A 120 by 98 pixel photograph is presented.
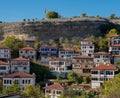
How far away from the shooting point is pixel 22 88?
4478cm

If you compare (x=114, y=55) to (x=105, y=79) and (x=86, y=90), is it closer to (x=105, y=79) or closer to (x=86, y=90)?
(x=105, y=79)

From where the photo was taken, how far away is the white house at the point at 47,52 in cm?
5253

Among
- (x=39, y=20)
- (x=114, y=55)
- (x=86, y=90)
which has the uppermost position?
(x=39, y=20)

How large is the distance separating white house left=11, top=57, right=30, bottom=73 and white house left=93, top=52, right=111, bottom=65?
7922mm

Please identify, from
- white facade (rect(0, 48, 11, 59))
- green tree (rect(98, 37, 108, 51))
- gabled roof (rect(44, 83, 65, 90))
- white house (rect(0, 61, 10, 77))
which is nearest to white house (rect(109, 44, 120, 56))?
green tree (rect(98, 37, 108, 51))

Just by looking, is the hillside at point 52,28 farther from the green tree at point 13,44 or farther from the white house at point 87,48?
the white house at point 87,48

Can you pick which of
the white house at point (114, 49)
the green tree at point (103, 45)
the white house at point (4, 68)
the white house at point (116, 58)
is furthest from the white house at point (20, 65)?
the green tree at point (103, 45)

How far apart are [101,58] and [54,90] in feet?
32.1

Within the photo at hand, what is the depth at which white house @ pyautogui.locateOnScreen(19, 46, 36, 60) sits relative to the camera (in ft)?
172

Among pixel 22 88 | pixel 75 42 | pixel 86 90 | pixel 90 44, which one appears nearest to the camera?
pixel 86 90

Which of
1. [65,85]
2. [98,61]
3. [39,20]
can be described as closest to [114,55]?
[98,61]

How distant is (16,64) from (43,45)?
7.05 metres

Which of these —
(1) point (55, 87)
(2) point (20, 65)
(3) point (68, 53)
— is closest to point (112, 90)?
(1) point (55, 87)

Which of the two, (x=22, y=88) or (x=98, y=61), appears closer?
(x=22, y=88)
